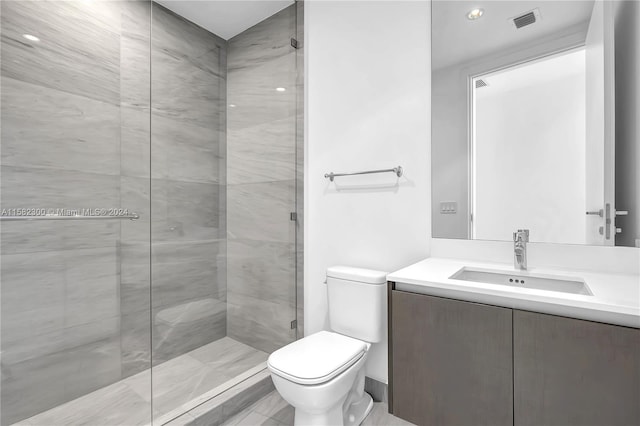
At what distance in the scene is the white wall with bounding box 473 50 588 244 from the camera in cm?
134

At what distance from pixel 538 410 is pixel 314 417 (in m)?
0.83

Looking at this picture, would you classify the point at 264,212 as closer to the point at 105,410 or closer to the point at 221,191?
the point at 221,191

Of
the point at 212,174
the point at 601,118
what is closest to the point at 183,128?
the point at 212,174

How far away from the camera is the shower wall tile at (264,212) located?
212 centimetres

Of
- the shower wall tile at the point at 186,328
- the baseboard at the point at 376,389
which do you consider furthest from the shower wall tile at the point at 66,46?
the baseboard at the point at 376,389

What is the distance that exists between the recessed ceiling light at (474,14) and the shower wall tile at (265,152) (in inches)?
45.1

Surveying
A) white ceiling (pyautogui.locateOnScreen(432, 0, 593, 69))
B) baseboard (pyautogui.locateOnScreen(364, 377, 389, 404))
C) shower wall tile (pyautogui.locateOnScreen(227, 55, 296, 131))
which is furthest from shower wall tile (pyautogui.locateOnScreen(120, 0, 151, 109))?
baseboard (pyautogui.locateOnScreen(364, 377, 389, 404))

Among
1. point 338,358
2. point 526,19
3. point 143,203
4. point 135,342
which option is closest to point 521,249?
point 338,358

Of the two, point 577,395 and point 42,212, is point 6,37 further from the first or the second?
point 577,395

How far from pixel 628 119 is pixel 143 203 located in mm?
2300

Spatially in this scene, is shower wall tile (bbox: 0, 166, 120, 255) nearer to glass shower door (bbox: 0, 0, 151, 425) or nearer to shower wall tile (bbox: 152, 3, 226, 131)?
glass shower door (bbox: 0, 0, 151, 425)

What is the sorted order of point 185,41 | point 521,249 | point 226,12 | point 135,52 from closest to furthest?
1. point 521,249
2. point 135,52
3. point 185,41
4. point 226,12

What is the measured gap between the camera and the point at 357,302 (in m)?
1.64

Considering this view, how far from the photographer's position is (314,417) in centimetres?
133
